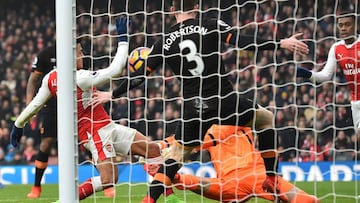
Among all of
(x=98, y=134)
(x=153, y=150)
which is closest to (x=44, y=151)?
(x=153, y=150)

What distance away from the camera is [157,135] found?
14.0 m

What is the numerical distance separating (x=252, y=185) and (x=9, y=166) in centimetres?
908

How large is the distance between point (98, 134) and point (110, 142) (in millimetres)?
147

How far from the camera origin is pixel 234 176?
6098 millimetres

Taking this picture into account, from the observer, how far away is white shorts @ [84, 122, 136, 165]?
274 inches

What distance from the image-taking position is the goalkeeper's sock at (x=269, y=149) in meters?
6.28

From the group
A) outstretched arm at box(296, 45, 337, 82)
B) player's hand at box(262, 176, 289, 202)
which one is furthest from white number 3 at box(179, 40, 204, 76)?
player's hand at box(262, 176, 289, 202)

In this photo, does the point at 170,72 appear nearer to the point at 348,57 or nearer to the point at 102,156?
the point at 348,57

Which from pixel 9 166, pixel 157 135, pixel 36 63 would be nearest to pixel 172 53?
pixel 36 63

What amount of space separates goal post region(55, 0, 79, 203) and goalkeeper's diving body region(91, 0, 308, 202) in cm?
130

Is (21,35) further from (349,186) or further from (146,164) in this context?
(146,164)

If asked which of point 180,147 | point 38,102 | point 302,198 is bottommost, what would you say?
point 302,198

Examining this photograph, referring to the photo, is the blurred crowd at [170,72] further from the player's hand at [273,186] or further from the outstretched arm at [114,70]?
the outstretched arm at [114,70]

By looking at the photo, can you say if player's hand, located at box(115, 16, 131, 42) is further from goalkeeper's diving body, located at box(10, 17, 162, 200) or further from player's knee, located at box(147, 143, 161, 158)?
player's knee, located at box(147, 143, 161, 158)
